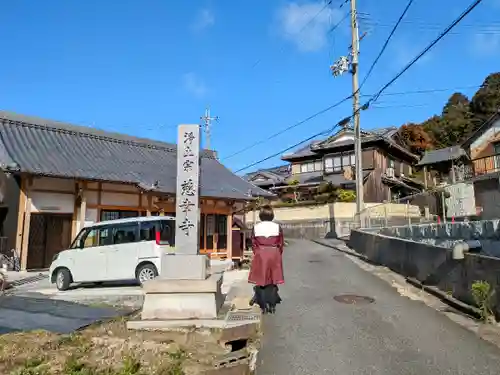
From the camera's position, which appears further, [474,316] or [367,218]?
[367,218]

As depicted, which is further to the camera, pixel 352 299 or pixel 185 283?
pixel 352 299

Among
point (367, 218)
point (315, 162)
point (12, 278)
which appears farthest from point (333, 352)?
point (315, 162)

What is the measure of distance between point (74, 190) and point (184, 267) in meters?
11.8


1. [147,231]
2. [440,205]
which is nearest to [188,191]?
[147,231]

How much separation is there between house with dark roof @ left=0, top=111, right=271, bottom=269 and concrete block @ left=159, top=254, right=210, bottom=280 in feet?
32.0

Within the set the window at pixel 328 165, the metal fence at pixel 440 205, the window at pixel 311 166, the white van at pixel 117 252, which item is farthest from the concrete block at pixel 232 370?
the window at pixel 311 166

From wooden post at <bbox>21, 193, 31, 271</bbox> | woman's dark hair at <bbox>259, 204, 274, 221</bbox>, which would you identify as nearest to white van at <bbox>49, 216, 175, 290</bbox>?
wooden post at <bbox>21, 193, 31, 271</bbox>

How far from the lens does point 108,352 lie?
4.97m

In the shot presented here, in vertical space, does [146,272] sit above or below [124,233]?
below

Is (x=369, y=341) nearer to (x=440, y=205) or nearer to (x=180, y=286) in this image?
(x=180, y=286)

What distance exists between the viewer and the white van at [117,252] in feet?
37.9

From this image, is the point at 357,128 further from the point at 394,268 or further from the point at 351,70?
the point at 394,268

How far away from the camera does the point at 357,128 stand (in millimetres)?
23359

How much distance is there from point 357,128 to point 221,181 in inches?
353
